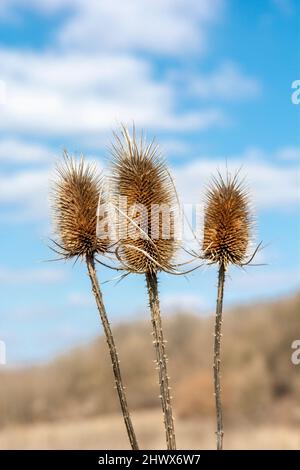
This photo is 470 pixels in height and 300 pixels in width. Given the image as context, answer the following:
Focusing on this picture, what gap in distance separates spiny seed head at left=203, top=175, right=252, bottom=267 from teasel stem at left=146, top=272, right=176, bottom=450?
693mm

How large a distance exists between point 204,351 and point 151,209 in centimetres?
2096

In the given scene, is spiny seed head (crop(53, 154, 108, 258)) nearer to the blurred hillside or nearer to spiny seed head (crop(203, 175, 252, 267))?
spiny seed head (crop(203, 175, 252, 267))

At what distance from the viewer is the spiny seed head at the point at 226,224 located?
23.1 ft

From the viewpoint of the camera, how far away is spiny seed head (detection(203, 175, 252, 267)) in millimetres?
7027

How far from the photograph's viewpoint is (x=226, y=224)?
709 centimetres

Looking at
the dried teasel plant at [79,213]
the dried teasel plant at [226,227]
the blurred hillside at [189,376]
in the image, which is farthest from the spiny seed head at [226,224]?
the blurred hillside at [189,376]

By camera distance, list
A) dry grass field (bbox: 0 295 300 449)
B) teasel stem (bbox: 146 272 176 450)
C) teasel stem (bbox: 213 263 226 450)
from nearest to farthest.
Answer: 1. teasel stem (bbox: 146 272 176 450)
2. teasel stem (bbox: 213 263 226 450)
3. dry grass field (bbox: 0 295 300 449)

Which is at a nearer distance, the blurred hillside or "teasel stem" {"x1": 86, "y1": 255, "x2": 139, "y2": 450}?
"teasel stem" {"x1": 86, "y1": 255, "x2": 139, "y2": 450}

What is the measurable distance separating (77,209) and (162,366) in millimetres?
1601

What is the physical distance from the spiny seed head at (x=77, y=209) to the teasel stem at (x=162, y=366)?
0.69 metres

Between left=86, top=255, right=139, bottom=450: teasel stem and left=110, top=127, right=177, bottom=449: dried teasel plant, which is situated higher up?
left=110, top=127, right=177, bottom=449: dried teasel plant

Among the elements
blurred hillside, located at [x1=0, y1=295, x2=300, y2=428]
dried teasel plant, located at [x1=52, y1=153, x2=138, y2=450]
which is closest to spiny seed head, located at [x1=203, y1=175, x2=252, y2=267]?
dried teasel plant, located at [x1=52, y1=153, x2=138, y2=450]

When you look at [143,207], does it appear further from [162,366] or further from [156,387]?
[156,387]

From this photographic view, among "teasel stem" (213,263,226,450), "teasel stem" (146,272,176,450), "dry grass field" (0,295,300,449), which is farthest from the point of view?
"dry grass field" (0,295,300,449)
